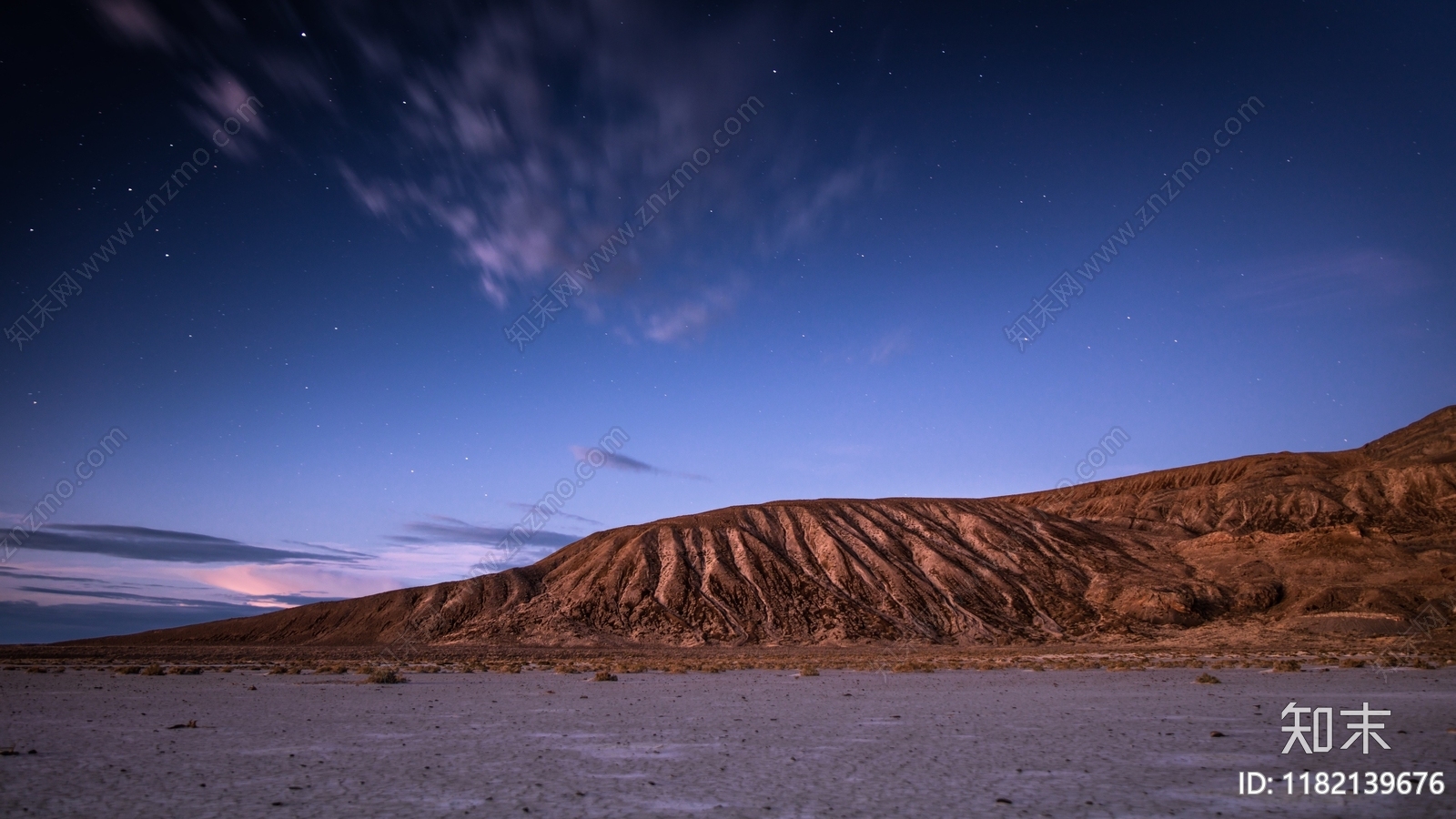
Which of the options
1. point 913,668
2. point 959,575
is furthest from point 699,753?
point 959,575

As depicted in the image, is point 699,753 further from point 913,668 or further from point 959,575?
point 959,575

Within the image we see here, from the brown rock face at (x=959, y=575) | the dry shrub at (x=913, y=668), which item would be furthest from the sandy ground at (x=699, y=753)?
the brown rock face at (x=959, y=575)

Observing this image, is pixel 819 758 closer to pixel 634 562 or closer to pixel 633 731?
pixel 633 731

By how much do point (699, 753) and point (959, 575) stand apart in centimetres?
7384

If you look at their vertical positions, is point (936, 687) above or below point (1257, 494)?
below

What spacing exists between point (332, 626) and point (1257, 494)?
105404 millimetres

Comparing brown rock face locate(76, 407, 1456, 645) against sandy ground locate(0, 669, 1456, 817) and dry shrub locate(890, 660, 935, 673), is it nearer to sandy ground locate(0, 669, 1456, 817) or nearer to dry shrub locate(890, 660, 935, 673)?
dry shrub locate(890, 660, 935, 673)

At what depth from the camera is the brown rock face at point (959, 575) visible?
2876 inches

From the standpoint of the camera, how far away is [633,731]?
15.2 meters

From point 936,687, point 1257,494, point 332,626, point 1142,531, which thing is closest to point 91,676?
point 936,687

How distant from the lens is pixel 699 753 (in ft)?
41.0

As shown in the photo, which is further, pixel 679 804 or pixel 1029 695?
pixel 1029 695

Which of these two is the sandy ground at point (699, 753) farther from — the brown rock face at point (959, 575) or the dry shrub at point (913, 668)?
the brown rock face at point (959, 575)

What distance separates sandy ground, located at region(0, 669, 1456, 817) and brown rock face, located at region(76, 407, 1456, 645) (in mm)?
51990
